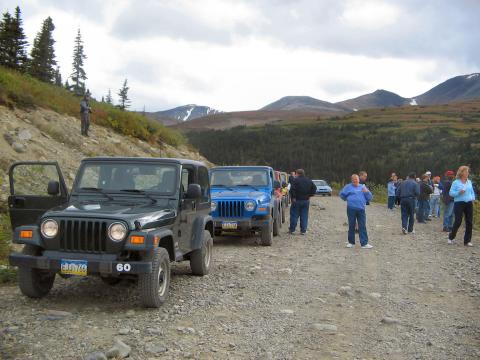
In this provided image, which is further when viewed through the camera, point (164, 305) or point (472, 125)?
point (472, 125)

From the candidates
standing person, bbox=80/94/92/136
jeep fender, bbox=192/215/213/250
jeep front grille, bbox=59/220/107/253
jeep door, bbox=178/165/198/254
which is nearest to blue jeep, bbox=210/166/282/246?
jeep fender, bbox=192/215/213/250

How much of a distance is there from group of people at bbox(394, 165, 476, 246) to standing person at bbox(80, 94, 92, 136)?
12511 mm

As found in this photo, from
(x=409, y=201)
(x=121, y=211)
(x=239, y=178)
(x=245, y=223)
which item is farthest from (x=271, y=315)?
(x=409, y=201)

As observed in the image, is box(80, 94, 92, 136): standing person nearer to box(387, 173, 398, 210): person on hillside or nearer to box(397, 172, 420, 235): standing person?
box(397, 172, 420, 235): standing person

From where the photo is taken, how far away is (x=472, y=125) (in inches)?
3219

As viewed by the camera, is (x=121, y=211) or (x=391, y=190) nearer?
(x=121, y=211)

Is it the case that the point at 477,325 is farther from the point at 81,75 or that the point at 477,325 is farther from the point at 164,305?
the point at 81,75

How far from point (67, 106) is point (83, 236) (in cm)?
1849

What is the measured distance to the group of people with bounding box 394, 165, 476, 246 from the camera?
446 inches

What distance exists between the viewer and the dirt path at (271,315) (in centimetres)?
461

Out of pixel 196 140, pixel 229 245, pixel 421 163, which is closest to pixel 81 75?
pixel 196 140

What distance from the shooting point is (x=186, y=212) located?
694 cm

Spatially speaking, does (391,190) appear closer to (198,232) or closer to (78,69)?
(198,232)

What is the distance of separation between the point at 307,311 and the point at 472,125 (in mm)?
85684
